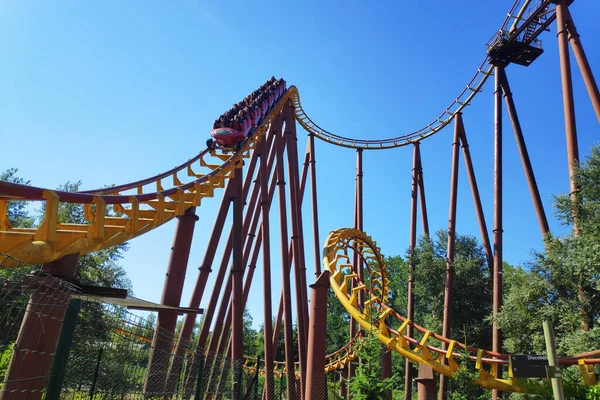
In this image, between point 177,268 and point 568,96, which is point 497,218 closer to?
point 568,96

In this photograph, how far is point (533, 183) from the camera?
931 cm

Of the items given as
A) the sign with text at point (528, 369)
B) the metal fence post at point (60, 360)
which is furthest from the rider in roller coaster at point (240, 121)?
the metal fence post at point (60, 360)

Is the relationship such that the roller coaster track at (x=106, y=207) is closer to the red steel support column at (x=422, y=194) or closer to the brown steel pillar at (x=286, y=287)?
the brown steel pillar at (x=286, y=287)

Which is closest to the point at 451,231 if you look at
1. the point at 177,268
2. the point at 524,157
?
the point at 524,157

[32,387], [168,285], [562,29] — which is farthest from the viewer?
[562,29]

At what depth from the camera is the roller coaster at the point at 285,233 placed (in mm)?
4508

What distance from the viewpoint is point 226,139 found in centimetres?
944

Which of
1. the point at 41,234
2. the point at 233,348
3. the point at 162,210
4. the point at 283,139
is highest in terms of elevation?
the point at 283,139

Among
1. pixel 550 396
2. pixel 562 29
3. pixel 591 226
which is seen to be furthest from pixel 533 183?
pixel 550 396

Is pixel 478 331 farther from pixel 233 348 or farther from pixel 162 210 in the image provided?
pixel 162 210

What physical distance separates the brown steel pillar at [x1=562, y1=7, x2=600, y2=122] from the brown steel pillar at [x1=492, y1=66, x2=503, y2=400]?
2.17 metres

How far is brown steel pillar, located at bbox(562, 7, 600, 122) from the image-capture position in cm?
741

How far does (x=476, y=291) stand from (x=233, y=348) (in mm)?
8081

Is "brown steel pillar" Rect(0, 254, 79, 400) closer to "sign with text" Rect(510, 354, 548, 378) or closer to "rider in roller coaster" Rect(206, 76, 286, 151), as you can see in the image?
"sign with text" Rect(510, 354, 548, 378)
